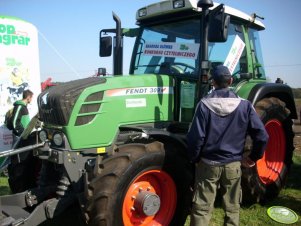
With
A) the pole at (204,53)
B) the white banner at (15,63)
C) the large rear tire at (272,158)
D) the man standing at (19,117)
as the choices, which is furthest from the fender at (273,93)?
the white banner at (15,63)

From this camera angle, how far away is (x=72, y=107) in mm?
3520

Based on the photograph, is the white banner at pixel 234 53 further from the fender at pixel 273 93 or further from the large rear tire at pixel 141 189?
the large rear tire at pixel 141 189

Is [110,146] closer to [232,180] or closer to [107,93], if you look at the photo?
[107,93]

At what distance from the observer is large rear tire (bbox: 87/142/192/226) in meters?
3.13

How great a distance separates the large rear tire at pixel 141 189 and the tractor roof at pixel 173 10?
Result: 1.82 metres

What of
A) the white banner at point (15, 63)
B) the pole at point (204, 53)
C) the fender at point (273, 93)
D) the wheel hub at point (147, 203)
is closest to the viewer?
the wheel hub at point (147, 203)

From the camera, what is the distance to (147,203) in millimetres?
3445

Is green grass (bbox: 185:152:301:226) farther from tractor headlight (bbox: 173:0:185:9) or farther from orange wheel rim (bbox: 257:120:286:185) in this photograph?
tractor headlight (bbox: 173:0:185:9)

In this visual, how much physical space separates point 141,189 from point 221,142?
0.96 m

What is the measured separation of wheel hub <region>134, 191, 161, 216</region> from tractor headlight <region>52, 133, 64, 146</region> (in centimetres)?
96

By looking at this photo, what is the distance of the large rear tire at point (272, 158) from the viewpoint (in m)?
4.52

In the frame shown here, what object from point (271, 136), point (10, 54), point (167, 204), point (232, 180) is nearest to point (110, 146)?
point (167, 204)

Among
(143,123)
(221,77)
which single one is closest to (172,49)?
(143,123)

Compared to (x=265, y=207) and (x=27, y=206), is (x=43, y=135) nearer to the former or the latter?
(x=27, y=206)
